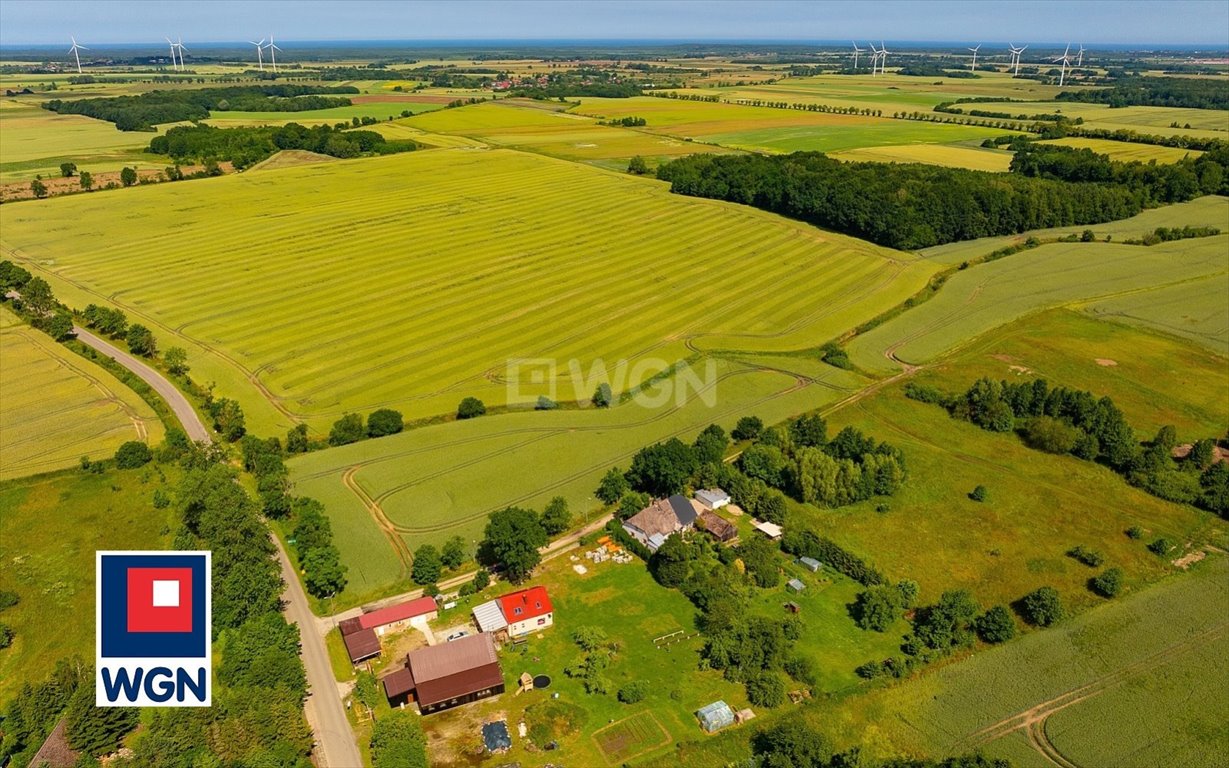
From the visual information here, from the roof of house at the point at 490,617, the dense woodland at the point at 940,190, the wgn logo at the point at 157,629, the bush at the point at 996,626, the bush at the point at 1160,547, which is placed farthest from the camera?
the dense woodland at the point at 940,190

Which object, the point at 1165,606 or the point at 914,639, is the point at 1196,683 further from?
the point at 914,639

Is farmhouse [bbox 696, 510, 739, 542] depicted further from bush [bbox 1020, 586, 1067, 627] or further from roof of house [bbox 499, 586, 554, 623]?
bush [bbox 1020, 586, 1067, 627]

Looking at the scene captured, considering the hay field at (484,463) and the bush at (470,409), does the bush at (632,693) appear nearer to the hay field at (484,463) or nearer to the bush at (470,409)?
the hay field at (484,463)

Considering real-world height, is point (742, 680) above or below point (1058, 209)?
below

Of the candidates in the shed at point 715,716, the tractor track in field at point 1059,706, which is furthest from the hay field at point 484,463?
the tractor track in field at point 1059,706

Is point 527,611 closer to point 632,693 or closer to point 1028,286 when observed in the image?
point 632,693

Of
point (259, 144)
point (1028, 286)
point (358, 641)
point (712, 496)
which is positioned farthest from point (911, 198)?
point (259, 144)

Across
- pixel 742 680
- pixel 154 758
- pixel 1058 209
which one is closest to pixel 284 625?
pixel 154 758

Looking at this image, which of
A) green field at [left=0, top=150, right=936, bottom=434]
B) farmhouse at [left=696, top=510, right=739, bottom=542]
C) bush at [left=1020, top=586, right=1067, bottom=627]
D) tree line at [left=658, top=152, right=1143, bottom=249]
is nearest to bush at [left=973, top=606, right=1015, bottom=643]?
bush at [left=1020, top=586, right=1067, bottom=627]
